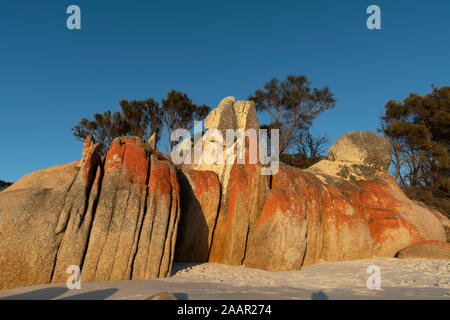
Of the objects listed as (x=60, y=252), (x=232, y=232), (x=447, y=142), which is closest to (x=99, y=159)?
(x=60, y=252)

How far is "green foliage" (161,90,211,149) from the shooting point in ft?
85.1

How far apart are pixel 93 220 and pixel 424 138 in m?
21.2

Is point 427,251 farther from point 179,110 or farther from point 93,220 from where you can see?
point 179,110

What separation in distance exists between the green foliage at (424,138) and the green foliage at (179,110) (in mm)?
14359

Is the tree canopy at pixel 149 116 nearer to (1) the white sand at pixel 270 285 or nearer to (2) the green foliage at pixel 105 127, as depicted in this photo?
(2) the green foliage at pixel 105 127

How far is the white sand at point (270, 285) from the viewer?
4684 millimetres

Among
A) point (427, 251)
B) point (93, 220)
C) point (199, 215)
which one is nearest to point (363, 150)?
point (427, 251)

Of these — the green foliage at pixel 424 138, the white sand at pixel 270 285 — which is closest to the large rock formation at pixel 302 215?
the white sand at pixel 270 285

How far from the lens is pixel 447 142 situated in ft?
73.7

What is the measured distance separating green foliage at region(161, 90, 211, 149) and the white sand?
19102 mm

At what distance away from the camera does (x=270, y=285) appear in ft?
19.4

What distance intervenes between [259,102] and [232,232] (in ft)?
58.6

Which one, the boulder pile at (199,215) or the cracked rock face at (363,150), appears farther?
the cracked rock face at (363,150)
